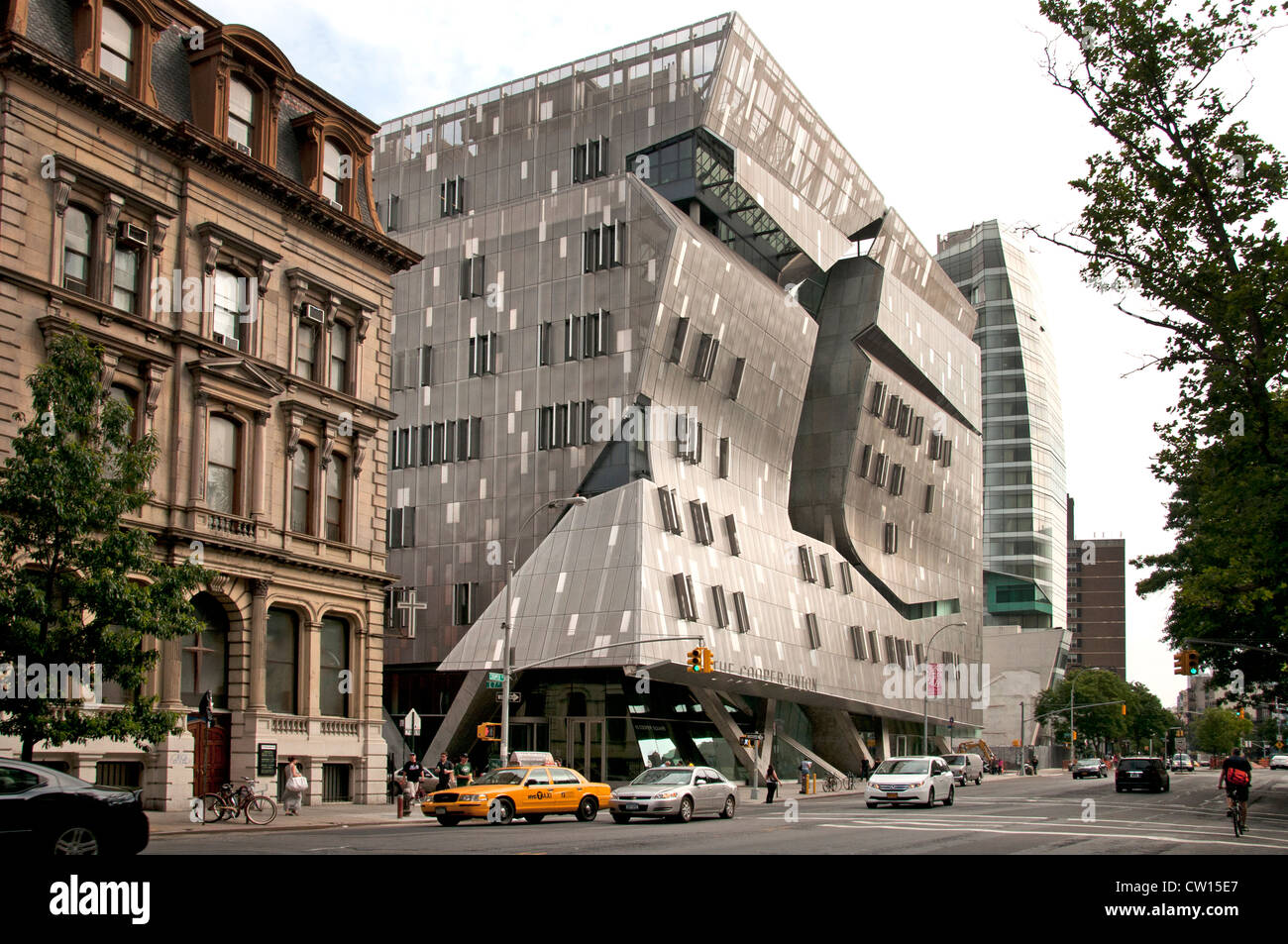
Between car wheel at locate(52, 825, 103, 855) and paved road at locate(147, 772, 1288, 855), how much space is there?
4.27 metres

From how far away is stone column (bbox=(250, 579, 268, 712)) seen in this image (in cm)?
3597

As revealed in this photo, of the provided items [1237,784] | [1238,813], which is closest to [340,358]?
[1237,784]

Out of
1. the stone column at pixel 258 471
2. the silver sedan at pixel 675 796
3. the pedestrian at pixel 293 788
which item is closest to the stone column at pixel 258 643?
the stone column at pixel 258 471

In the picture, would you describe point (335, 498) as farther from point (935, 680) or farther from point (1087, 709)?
point (1087, 709)

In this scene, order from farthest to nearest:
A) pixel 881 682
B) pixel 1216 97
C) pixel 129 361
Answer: pixel 881 682
pixel 129 361
pixel 1216 97

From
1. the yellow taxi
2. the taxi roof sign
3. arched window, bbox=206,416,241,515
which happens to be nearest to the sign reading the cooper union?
the taxi roof sign

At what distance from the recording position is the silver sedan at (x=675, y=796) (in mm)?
31953

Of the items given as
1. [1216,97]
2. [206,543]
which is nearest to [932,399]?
[1216,97]

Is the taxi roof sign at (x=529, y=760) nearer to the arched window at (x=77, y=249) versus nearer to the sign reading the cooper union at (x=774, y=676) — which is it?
the sign reading the cooper union at (x=774, y=676)
